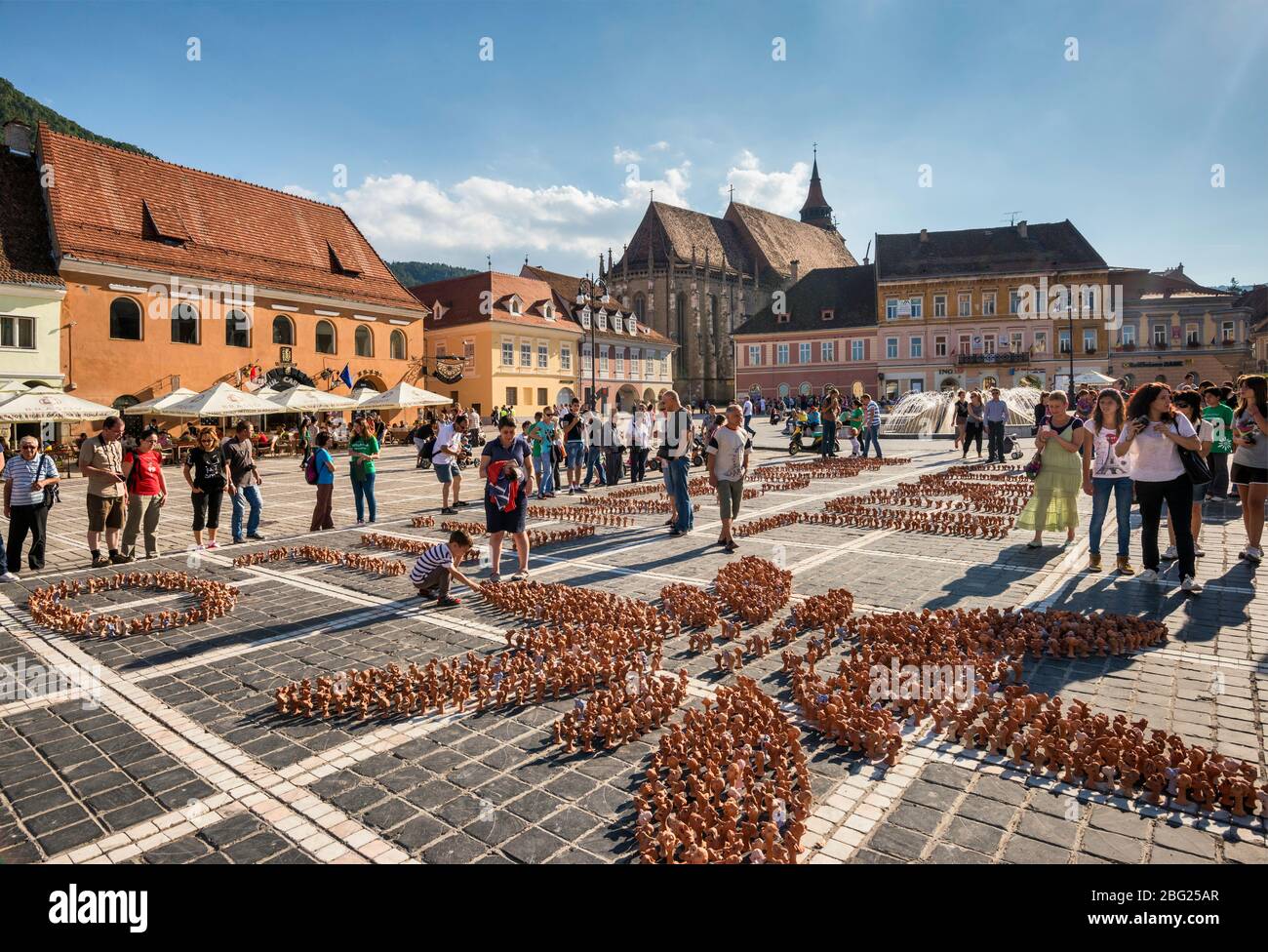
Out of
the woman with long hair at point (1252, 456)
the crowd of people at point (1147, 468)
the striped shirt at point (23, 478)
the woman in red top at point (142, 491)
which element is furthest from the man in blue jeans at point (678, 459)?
the striped shirt at point (23, 478)

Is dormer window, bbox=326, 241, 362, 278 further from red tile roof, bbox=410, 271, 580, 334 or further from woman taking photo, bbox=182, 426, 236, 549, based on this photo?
woman taking photo, bbox=182, 426, 236, 549

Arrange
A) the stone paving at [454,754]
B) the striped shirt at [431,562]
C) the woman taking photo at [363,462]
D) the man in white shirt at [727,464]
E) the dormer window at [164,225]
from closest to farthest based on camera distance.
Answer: the stone paving at [454,754] < the striped shirt at [431,562] < the man in white shirt at [727,464] < the woman taking photo at [363,462] < the dormer window at [164,225]

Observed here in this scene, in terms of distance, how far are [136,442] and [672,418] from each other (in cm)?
833

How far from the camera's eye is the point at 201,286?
33.7 metres

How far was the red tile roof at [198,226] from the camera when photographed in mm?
31422

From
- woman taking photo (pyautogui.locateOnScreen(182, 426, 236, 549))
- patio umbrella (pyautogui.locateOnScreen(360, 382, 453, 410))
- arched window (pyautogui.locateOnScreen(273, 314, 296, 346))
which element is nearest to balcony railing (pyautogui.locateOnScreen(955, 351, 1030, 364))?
patio umbrella (pyautogui.locateOnScreen(360, 382, 453, 410))

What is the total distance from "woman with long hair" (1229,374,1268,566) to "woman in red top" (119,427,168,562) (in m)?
14.6

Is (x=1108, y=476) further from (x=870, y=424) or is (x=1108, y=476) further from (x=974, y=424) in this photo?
(x=870, y=424)

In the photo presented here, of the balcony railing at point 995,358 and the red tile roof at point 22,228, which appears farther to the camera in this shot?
the balcony railing at point 995,358

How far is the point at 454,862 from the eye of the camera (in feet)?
11.9

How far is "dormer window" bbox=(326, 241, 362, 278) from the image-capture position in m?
41.3

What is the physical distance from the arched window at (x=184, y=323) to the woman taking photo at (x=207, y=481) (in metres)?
24.6

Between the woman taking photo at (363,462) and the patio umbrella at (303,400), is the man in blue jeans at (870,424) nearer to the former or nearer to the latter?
the woman taking photo at (363,462)
